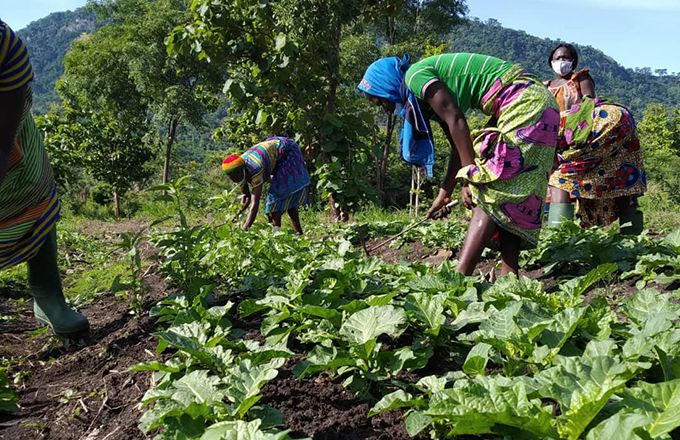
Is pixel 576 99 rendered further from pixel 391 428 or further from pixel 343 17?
pixel 343 17

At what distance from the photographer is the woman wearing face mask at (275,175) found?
5.66 metres

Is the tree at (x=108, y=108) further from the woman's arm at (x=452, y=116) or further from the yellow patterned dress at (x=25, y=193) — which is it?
the woman's arm at (x=452, y=116)

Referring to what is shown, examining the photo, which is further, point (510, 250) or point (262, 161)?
point (262, 161)

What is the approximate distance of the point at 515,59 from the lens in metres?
103

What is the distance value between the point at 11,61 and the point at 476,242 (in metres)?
2.21

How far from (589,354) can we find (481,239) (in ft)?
4.52

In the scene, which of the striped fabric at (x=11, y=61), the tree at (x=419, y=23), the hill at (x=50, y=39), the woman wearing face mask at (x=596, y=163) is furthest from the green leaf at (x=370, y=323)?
the hill at (x=50, y=39)

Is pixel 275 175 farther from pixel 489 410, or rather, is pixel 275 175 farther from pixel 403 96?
pixel 489 410

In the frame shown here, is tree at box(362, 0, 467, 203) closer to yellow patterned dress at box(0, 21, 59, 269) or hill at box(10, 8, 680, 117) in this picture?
yellow patterned dress at box(0, 21, 59, 269)

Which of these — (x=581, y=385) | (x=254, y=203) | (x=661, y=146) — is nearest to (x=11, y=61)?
(x=581, y=385)

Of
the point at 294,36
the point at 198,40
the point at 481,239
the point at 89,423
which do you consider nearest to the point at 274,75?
the point at 294,36

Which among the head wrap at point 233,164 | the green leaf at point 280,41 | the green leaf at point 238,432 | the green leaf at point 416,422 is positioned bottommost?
the green leaf at point 416,422

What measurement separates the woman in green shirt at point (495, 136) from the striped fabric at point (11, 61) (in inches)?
67.2

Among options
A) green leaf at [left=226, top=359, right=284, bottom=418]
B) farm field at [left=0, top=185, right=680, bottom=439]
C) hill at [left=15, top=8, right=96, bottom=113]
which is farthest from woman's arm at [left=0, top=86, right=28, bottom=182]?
hill at [left=15, top=8, right=96, bottom=113]
